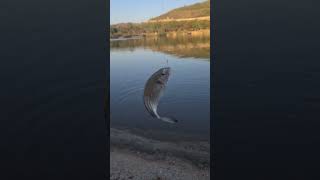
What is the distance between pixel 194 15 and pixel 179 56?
62 centimetres

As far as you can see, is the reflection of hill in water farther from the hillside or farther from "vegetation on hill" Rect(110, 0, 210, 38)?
the hillside

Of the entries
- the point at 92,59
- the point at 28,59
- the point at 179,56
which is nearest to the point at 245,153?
the point at 179,56

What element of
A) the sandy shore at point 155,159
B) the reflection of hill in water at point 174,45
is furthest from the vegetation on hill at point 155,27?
the sandy shore at point 155,159

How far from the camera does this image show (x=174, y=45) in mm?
5574

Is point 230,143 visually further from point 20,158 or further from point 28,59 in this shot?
point 28,59

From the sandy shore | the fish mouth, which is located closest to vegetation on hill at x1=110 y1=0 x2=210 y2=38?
the fish mouth

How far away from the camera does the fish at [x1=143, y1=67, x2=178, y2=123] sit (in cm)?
473

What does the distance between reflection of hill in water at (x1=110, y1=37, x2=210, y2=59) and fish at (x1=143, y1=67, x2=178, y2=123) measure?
644 millimetres

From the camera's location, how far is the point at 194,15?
17.0 ft

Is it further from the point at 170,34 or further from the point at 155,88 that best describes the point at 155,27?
the point at 155,88

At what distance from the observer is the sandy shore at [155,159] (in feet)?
18.8

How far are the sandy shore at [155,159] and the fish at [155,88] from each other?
0.87 meters

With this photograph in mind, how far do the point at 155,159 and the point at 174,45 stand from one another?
1716mm

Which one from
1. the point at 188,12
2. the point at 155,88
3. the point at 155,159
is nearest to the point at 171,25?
the point at 188,12
